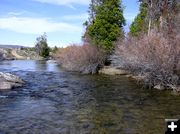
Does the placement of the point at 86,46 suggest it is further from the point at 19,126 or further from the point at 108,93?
the point at 19,126

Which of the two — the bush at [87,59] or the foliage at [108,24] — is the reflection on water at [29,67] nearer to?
the bush at [87,59]

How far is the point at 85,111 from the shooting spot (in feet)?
53.8

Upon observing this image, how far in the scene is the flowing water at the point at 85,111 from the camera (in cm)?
1292

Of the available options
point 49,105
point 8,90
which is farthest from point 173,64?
point 8,90

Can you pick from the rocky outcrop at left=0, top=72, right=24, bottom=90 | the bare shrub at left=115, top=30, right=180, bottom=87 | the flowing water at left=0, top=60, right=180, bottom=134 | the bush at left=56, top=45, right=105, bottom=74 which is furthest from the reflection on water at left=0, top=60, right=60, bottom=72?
the flowing water at left=0, top=60, right=180, bottom=134

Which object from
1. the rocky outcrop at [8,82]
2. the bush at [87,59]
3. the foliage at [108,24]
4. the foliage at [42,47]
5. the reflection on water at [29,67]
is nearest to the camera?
the rocky outcrop at [8,82]

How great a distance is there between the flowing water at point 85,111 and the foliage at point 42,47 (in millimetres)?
93698

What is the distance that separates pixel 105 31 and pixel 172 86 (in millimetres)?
23936

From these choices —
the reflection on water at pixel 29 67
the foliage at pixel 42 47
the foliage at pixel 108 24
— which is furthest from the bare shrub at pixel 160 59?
the foliage at pixel 42 47

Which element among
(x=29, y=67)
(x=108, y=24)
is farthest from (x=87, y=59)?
(x=29, y=67)

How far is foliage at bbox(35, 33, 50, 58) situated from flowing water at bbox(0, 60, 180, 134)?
93698 mm

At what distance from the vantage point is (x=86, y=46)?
147ft

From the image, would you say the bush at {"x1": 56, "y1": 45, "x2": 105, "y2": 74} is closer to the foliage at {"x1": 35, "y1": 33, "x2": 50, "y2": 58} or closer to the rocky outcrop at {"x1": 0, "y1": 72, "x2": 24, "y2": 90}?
the rocky outcrop at {"x1": 0, "y1": 72, "x2": 24, "y2": 90}

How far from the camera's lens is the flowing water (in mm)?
12922
